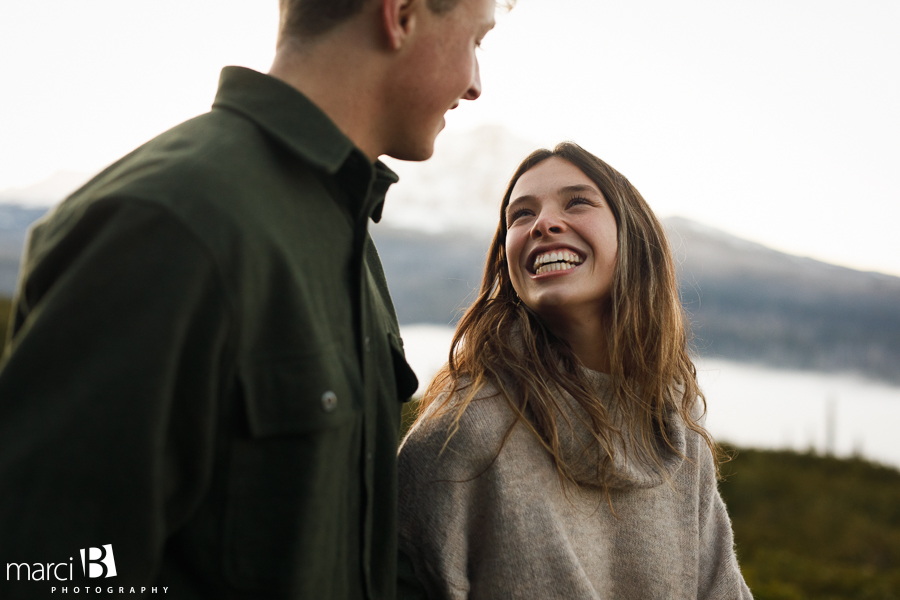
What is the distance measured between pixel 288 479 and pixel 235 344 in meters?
0.29

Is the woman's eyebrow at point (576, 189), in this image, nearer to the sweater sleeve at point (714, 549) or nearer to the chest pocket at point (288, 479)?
the sweater sleeve at point (714, 549)

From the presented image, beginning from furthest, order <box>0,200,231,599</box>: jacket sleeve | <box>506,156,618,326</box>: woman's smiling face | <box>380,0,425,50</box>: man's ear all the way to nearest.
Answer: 1. <box>506,156,618,326</box>: woman's smiling face
2. <box>380,0,425,50</box>: man's ear
3. <box>0,200,231,599</box>: jacket sleeve

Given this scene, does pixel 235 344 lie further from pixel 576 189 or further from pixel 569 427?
pixel 576 189

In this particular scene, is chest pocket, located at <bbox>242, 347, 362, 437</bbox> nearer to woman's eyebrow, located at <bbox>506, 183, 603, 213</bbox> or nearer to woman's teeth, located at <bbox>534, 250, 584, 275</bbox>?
woman's teeth, located at <bbox>534, 250, 584, 275</bbox>

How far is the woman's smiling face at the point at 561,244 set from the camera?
242 cm

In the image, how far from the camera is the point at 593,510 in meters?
2.31

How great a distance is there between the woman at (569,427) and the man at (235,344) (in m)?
0.55

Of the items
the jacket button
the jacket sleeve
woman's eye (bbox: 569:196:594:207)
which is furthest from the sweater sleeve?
the jacket sleeve

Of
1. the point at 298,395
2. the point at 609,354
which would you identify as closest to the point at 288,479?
the point at 298,395

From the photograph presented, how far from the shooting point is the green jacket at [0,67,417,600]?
945 millimetres

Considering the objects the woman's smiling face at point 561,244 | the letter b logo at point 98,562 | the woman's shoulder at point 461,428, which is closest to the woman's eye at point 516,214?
the woman's smiling face at point 561,244

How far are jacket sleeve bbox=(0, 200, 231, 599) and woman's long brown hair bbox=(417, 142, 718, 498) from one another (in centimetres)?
127

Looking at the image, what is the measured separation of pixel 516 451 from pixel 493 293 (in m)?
0.83

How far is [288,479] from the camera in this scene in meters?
1.22
